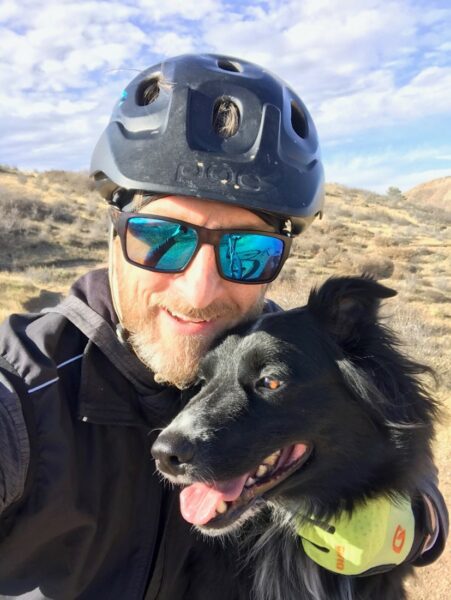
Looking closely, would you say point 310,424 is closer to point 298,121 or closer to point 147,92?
point 298,121

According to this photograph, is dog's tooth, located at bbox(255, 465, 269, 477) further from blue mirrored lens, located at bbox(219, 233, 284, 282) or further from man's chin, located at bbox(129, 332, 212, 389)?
blue mirrored lens, located at bbox(219, 233, 284, 282)

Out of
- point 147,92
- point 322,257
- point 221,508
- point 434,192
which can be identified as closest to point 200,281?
point 221,508

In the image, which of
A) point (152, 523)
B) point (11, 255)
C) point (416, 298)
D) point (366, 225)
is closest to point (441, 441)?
point (152, 523)

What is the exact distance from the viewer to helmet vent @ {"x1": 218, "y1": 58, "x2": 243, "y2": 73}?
9.77 ft

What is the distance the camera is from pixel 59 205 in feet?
87.6

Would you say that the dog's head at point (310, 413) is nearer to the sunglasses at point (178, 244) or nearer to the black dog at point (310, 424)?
the black dog at point (310, 424)

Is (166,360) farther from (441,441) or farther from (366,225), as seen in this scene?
(366,225)

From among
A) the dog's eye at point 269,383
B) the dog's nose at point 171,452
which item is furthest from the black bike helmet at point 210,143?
the dog's nose at point 171,452

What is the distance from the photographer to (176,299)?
251cm

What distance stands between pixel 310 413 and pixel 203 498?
23.2 inches

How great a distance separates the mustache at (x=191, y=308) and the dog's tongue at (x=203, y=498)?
0.71 metres

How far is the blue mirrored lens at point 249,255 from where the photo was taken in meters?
2.55

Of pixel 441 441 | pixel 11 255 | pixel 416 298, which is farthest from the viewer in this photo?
pixel 11 255

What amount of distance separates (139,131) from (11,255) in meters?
18.5
